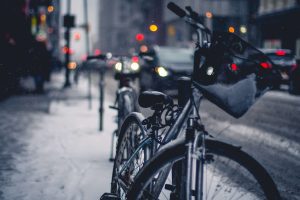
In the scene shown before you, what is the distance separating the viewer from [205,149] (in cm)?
251

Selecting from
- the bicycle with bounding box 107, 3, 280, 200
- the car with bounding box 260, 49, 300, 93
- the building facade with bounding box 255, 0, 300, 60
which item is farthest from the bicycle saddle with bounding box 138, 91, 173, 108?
the building facade with bounding box 255, 0, 300, 60

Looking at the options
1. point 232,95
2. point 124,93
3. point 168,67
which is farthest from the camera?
point 168,67

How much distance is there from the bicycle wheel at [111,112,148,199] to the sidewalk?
75 cm

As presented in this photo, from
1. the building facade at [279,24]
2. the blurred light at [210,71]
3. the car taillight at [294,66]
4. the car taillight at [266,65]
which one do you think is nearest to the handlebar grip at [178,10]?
the blurred light at [210,71]

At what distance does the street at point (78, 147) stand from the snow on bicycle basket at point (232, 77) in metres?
1.82

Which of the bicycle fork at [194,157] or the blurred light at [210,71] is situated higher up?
the blurred light at [210,71]

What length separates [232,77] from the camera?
2793mm

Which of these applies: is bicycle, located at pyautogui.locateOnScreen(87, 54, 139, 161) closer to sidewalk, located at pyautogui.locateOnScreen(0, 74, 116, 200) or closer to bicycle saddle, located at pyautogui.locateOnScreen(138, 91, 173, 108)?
sidewalk, located at pyautogui.locateOnScreen(0, 74, 116, 200)

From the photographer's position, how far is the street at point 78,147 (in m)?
4.73

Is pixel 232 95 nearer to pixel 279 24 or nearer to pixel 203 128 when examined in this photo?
pixel 203 128

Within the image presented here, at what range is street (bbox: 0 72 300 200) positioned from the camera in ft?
15.5

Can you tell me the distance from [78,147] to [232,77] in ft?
14.4

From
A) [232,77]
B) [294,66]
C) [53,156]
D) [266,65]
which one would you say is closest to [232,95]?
[232,77]

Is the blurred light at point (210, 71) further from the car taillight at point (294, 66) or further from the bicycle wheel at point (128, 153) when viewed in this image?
the car taillight at point (294, 66)
